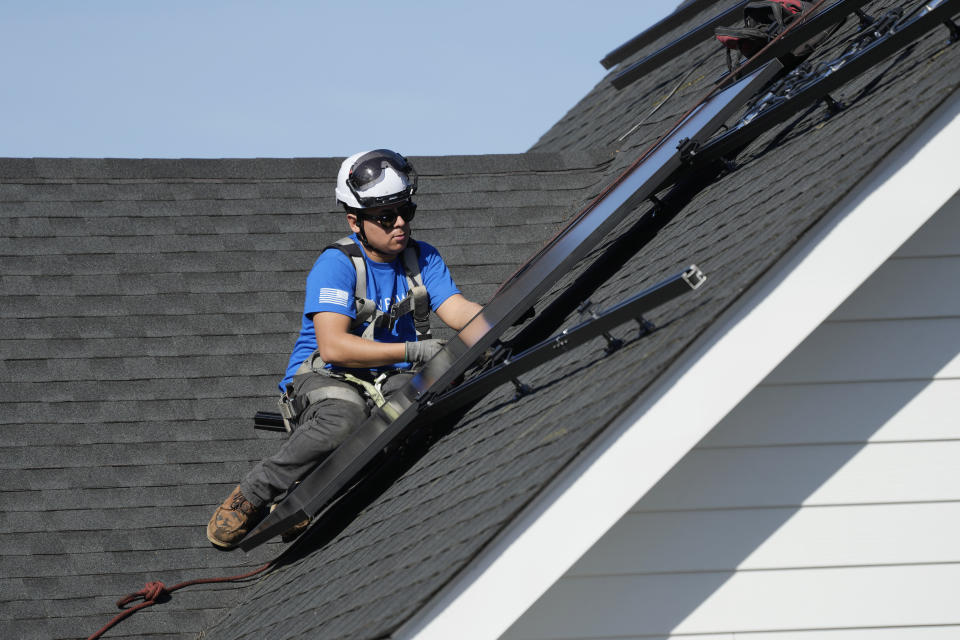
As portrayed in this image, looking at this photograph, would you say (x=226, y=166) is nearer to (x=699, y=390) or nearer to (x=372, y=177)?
(x=372, y=177)

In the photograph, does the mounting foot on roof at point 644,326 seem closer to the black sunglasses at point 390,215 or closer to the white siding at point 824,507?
the white siding at point 824,507

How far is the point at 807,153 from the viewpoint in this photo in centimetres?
406

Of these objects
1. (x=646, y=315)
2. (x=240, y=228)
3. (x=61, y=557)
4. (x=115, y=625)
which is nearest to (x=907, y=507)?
(x=646, y=315)

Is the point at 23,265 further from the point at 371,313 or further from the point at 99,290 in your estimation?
the point at 371,313

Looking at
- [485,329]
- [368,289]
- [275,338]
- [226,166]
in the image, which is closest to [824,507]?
[485,329]

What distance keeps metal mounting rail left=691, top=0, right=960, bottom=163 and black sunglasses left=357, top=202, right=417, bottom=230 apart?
126 cm

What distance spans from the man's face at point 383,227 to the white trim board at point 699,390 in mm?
2498

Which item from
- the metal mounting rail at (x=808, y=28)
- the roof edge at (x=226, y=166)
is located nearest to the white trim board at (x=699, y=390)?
the metal mounting rail at (x=808, y=28)

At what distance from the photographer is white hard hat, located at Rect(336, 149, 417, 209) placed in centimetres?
542

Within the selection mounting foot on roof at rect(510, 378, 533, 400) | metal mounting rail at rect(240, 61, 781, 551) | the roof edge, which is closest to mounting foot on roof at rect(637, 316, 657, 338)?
mounting foot on roof at rect(510, 378, 533, 400)

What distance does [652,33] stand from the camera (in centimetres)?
999

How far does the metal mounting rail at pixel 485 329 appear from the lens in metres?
4.84

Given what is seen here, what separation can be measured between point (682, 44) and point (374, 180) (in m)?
2.98

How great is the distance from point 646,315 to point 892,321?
30.8 inches
